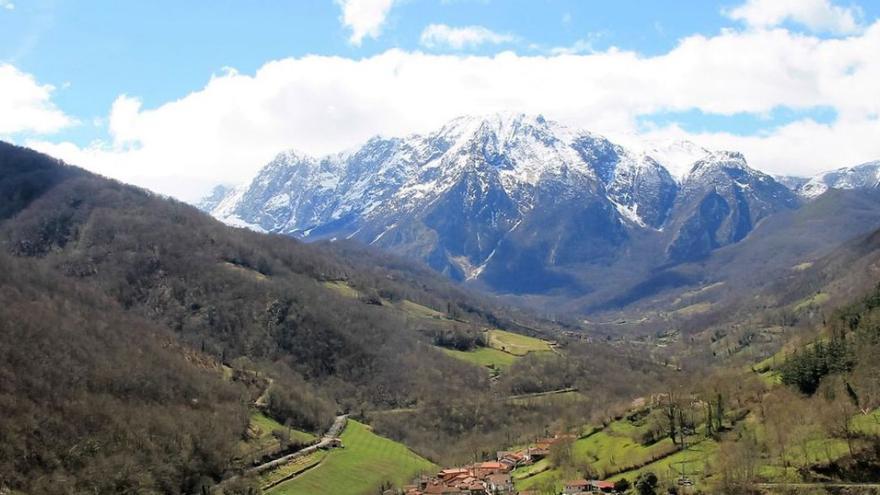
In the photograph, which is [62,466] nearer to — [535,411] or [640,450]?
[640,450]

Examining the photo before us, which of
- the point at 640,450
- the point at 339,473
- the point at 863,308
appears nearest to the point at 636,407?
the point at 640,450

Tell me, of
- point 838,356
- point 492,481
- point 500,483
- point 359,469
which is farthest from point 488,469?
point 838,356

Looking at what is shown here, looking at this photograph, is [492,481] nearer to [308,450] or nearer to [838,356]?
[308,450]

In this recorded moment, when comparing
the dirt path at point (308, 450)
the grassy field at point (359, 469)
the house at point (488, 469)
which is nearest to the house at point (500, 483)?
the house at point (488, 469)

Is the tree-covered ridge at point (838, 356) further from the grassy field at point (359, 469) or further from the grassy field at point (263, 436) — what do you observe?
the grassy field at point (263, 436)

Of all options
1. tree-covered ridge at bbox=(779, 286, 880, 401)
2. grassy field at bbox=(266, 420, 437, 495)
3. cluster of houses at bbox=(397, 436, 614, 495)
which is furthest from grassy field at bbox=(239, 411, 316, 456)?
tree-covered ridge at bbox=(779, 286, 880, 401)

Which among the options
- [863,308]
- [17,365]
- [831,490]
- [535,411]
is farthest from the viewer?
[535,411]
